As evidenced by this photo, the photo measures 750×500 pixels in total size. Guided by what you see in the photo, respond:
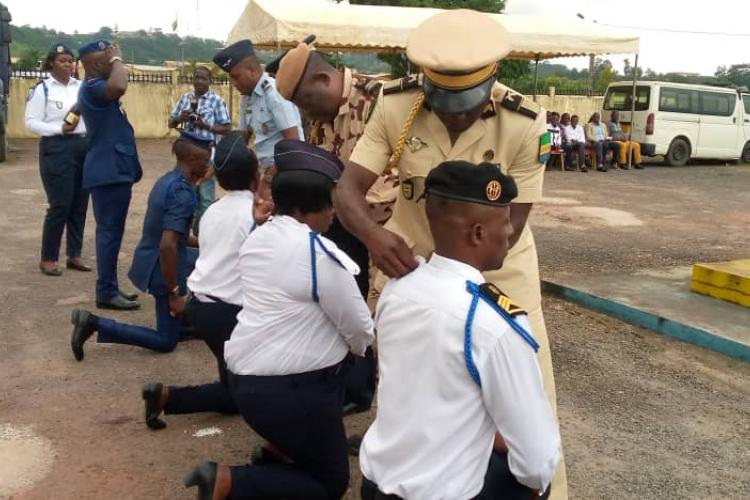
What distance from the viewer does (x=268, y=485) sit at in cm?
283

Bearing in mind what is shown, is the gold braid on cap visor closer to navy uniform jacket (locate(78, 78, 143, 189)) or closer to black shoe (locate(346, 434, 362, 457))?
black shoe (locate(346, 434, 362, 457))

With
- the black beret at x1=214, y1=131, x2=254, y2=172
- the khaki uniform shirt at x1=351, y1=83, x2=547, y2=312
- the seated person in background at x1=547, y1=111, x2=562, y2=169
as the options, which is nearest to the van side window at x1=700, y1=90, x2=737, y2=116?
the seated person in background at x1=547, y1=111, x2=562, y2=169

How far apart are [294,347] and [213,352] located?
3.56 feet

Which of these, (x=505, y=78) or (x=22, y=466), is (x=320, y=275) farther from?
(x=505, y=78)

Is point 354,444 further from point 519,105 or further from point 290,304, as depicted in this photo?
point 519,105

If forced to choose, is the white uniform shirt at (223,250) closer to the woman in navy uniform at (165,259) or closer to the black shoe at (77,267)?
the woman in navy uniform at (165,259)

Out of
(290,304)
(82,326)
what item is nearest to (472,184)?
(290,304)

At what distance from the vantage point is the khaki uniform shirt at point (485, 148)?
265cm

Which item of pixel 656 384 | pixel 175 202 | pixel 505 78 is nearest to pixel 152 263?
pixel 175 202

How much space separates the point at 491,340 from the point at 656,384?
3.10m

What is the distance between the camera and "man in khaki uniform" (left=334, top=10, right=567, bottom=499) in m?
2.39

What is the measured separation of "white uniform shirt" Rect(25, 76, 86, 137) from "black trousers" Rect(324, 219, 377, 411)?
3719 mm

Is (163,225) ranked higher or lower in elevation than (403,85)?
lower

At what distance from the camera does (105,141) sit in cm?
566
